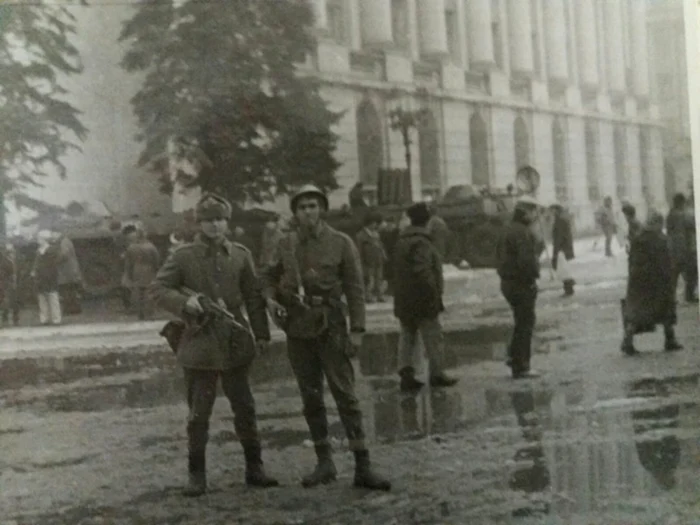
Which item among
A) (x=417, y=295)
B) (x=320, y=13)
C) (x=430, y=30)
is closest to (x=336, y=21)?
(x=320, y=13)

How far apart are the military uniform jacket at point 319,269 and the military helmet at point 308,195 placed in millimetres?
98

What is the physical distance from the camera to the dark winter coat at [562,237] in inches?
141

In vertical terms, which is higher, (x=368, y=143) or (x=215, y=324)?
(x=368, y=143)

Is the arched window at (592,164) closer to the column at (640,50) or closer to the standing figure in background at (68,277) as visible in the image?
the column at (640,50)

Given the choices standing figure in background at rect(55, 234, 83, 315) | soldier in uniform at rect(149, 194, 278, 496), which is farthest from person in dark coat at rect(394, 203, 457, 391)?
standing figure in background at rect(55, 234, 83, 315)

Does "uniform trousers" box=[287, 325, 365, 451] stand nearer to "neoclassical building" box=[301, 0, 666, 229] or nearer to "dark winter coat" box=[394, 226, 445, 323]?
"dark winter coat" box=[394, 226, 445, 323]

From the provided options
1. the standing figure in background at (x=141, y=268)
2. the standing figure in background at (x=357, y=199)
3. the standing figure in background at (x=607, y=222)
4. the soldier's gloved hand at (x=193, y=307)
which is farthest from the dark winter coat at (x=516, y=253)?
the standing figure in background at (x=141, y=268)

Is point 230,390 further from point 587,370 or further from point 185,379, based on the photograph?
point 587,370

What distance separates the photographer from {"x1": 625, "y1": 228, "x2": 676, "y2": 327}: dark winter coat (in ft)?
12.1

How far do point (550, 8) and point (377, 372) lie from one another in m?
1.78

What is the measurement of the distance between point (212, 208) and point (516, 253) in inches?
50.7

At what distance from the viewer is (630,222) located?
12.3 feet

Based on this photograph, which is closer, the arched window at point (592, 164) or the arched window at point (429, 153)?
the arched window at point (429, 153)

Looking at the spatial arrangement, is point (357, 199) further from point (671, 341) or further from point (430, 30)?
point (671, 341)
